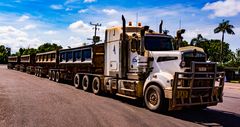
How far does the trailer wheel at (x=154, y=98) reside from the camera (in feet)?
33.3

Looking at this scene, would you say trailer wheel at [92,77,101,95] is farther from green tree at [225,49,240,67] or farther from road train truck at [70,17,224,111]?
green tree at [225,49,240,67]

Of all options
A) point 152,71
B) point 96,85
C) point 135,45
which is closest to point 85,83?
point 96,85

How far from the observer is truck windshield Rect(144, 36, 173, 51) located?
1160 centimetres

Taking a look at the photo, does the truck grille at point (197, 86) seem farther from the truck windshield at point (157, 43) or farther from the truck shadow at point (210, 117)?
the truck windshield at point (157, 43)

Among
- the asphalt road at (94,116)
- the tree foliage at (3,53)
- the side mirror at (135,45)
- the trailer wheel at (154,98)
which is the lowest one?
the asphalt road at (94,116)

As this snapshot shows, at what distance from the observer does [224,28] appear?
7419 cm

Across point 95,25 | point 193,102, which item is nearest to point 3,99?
point 193,102

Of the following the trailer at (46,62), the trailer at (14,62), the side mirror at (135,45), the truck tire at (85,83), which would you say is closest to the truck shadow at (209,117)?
the side mirror at (135,45)

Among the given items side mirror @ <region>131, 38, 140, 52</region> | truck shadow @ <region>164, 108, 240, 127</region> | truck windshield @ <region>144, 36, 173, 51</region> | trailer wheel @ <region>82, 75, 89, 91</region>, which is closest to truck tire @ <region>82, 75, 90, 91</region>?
trailer wheel @ <region>82, 75, 89, 91</region>

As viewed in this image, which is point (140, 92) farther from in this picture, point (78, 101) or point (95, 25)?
point (95, 25)

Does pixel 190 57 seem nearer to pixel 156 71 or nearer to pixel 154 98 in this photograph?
pixel 156 71

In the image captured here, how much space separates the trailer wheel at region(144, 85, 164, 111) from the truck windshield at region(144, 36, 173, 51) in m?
1.66

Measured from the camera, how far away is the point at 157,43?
11.9m

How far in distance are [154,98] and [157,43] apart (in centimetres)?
238
